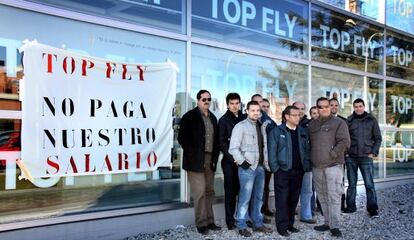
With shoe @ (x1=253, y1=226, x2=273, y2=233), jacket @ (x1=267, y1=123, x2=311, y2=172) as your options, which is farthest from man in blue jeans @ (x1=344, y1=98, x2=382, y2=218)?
jacket @ (x1=267, y1=123, x2=311, y2=172)

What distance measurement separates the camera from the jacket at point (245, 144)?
554 cm

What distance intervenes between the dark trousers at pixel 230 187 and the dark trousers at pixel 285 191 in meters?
0.53

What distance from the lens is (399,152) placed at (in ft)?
35.9

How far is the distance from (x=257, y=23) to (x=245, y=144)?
2.92 m

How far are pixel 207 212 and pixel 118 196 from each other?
1198mm

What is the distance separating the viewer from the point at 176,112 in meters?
6.33

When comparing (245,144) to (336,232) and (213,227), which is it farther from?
(336,232)

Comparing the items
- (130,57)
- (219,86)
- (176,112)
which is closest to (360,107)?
(219,86)

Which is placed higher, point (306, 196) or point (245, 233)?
point (306, 196)

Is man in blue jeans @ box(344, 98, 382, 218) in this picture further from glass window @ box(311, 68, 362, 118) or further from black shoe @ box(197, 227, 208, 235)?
black shoe @ box(197, 227, 208, 235)

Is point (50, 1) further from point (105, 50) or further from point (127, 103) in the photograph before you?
point (127, 103)

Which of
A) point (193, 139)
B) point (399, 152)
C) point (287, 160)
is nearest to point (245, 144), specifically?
point (287, 160)

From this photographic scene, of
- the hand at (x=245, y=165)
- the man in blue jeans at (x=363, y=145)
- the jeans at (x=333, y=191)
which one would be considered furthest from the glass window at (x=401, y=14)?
the hand at (x=245, y=165)

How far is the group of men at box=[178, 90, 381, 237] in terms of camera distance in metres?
5.66
